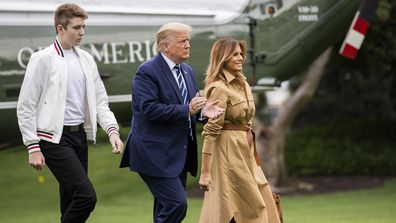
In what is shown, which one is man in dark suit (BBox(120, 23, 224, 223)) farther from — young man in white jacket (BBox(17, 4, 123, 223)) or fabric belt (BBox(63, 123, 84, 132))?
fabric belt (BBox(63, 123, 84, 132))

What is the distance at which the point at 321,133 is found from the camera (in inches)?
813

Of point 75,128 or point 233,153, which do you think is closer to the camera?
point 75,128

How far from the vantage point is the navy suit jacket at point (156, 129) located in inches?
255

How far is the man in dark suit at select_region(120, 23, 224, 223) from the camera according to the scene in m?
6.41

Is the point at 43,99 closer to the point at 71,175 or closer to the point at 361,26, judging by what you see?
the point at 71,175

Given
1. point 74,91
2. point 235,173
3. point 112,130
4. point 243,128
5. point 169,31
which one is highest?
point 169,31

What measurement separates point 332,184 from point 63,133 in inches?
515

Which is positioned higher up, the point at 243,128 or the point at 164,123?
the point at 164,123

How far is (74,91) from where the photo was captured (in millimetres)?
6438

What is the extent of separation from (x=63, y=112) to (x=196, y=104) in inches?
35.5

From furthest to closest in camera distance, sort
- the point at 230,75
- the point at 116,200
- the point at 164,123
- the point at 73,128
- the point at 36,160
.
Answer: the point at 116,200, the point at 230,75, the point at 164,123, the point at 73,128, the point at 36,160

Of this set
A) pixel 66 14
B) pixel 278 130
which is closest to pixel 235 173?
pixel 66 14

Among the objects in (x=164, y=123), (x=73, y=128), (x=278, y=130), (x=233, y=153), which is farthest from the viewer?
(x=278, y=130)

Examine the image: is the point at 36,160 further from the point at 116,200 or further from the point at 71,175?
the point at 116,200
